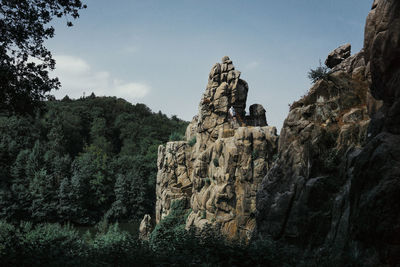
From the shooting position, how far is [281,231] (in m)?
12.5

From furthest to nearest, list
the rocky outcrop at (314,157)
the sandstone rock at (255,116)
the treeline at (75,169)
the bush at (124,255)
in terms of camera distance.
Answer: the treeline at (75,169)
the sandstone rock at (255,116)
the rocky outcrop at (314,157)
the bush at (124,255)

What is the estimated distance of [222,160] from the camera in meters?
28.6

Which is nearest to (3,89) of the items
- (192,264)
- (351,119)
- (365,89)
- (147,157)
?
(192,264)

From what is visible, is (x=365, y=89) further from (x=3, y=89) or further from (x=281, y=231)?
(x=3, y=89)

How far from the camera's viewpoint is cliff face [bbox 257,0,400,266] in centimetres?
600

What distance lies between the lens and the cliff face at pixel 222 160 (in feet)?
88.1

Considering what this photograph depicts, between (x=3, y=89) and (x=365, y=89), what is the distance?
42.9ft

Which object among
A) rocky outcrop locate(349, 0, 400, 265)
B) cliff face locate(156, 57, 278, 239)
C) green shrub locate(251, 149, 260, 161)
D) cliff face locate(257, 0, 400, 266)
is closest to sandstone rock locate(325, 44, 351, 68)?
cliff face locate(257, 0, 400, 266)

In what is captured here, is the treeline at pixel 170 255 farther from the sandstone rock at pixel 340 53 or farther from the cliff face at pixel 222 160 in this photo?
the sandstone rock at pixel 340 53

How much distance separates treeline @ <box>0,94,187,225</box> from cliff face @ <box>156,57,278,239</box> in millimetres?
18127

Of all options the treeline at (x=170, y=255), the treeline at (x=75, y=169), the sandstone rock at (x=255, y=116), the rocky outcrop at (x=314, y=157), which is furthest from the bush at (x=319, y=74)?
the treeline at (x=75, y=169)

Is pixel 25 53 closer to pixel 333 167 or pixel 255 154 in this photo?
pixel 333 167

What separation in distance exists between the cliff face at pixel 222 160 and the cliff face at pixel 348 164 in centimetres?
842

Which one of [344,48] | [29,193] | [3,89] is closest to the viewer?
[3,89]
